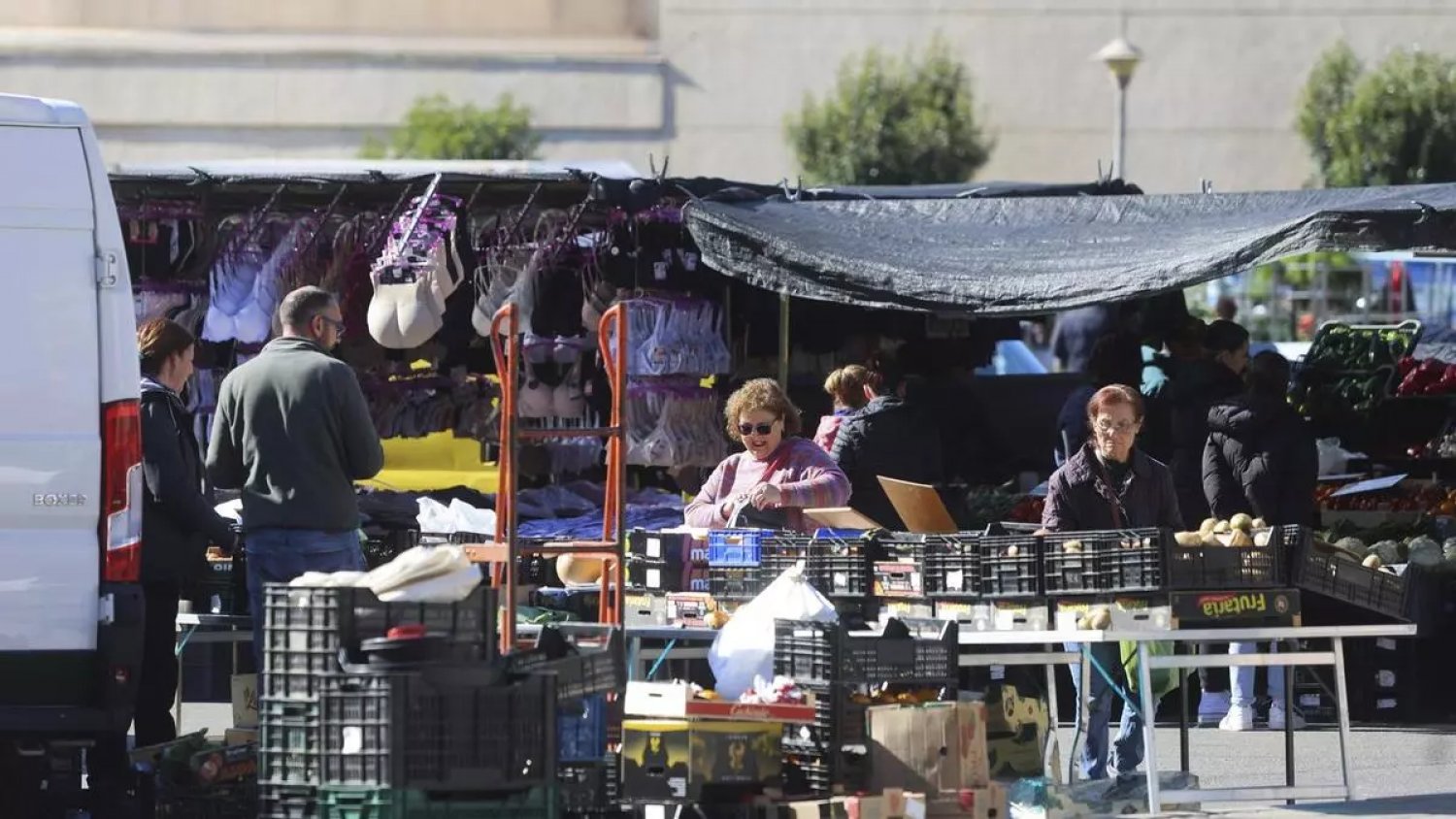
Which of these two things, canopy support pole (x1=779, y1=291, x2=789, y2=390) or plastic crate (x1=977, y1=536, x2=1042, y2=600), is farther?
canopy support pole (x1=779, y1=291, x2=789, y2=390)

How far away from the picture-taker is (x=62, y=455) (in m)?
7.57

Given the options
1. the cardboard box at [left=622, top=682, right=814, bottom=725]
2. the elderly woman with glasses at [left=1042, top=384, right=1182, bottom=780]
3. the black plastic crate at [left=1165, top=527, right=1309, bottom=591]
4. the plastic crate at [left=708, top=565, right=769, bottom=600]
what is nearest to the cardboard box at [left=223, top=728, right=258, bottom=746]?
the cardboard box at [left=622, top=682, right=814, bottom=725]

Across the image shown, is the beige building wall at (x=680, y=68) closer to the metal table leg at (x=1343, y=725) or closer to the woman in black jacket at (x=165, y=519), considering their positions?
the woman in black jacket at (x=165, y=519)

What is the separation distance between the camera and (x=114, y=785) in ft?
26.4

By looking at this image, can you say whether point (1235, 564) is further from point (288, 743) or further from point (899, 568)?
point (288, 743)

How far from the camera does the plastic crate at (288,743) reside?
6.89 meters

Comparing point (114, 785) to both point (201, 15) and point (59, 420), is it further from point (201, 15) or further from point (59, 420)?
point (201, 15)

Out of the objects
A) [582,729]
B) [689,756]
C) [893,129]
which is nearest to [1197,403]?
[689,756]

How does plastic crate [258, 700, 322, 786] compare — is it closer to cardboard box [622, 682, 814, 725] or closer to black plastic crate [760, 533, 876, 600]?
cardboard box [622, 682, 814, 725]

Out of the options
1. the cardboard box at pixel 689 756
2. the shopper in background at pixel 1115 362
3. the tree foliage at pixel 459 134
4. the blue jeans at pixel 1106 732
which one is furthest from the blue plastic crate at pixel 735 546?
the tree foliage at pixel 459 134

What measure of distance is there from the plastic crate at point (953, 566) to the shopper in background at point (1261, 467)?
2.99m

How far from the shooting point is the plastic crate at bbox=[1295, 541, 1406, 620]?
348 inches

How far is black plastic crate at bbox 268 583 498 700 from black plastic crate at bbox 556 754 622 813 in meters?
0.45

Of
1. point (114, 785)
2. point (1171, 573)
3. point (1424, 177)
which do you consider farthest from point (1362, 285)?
point (114, 785)
